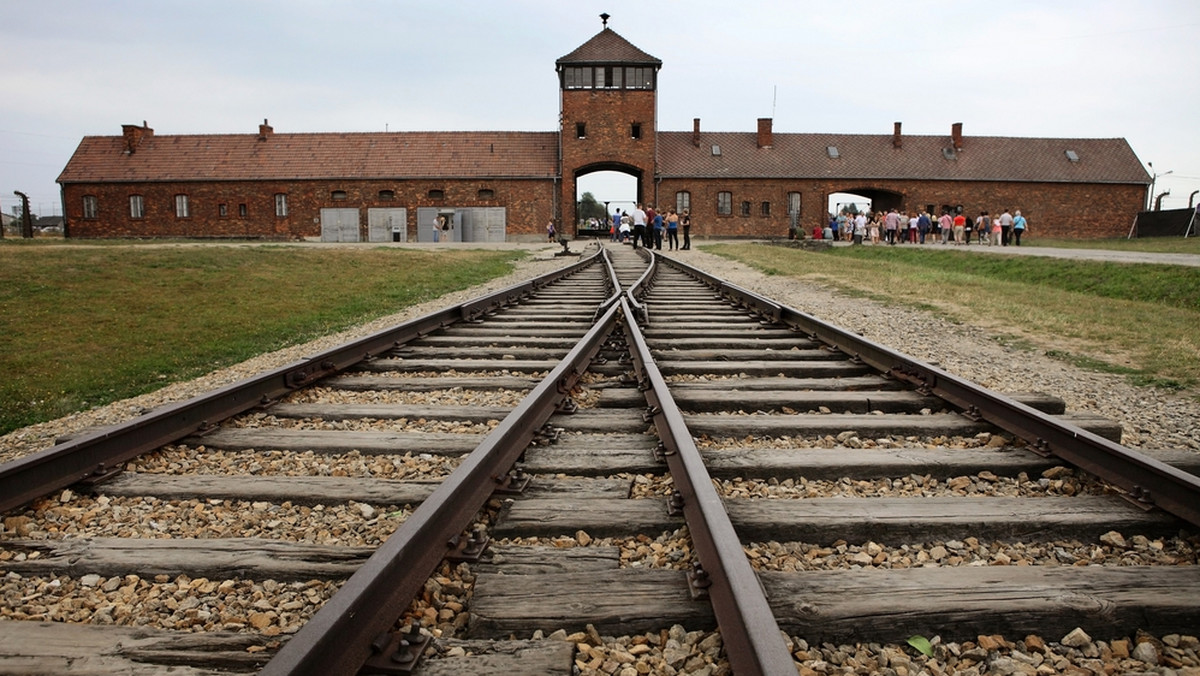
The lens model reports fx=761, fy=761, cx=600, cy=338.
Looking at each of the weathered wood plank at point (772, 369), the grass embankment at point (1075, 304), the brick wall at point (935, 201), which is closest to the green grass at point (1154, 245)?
the grass embankment at point (1075, 304)

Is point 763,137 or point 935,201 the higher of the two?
point 763,137

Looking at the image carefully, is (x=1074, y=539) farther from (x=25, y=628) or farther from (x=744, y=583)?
(x=25, y=628)

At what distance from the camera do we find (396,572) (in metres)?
2.07

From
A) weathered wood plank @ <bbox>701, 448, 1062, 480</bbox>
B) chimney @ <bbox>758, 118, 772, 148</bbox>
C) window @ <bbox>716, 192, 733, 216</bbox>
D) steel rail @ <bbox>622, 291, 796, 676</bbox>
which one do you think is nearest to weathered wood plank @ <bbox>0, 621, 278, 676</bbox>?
steel rail @ <bbox>622, 291, 796, 676</bbox>

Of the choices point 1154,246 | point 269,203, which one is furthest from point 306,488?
point 269,203

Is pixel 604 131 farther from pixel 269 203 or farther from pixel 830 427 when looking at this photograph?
pixel 830 427

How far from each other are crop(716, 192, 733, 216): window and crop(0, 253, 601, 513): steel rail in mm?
42357

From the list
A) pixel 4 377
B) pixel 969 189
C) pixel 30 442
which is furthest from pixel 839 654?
pixel 969 189

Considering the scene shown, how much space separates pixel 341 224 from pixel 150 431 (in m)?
43.5

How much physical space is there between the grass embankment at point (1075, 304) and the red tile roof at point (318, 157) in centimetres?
2630

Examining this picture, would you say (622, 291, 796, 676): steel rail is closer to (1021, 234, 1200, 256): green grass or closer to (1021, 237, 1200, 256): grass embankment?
(1021, 237, 1200, 256): grass embankment

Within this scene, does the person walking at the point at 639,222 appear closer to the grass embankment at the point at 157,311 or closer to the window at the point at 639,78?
the grass embankment at the point at 157,311

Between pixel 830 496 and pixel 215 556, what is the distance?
2190 millimetres

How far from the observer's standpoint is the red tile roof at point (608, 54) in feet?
140
